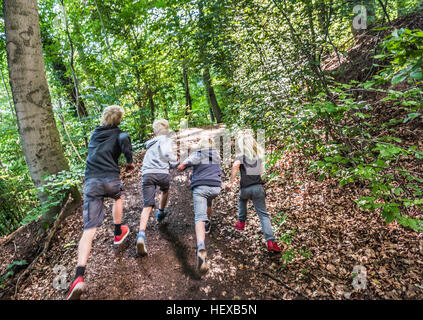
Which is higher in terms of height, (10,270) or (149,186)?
(149,186)

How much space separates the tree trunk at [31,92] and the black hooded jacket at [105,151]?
2.18 m

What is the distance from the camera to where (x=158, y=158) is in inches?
150

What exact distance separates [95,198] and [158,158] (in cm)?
122

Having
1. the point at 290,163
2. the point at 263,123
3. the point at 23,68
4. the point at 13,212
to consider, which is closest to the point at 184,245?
the point at 263,123

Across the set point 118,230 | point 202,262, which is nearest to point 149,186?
point 118,230

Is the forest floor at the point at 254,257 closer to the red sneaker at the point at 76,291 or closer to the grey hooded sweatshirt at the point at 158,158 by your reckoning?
the red sneaker at the point at 76,291

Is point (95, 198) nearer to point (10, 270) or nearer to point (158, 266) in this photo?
point (158, 266)

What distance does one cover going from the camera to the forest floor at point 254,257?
2957 millimetres

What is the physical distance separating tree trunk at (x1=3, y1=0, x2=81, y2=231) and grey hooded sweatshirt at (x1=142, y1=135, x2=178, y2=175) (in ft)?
8.34

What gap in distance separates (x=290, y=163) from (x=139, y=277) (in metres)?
4.89

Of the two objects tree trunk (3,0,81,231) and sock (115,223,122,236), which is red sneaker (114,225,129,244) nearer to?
sock (115,223,122,236)

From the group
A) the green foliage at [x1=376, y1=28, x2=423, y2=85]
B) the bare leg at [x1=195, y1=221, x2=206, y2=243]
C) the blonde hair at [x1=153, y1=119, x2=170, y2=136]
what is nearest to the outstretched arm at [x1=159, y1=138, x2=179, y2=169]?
the blonde hair at [x1=153, y1=119, x2=170, y2=136]

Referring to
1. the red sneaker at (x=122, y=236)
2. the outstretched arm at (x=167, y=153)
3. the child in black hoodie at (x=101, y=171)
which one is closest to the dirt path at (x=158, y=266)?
the red sneaker at (x=122, y=236)
